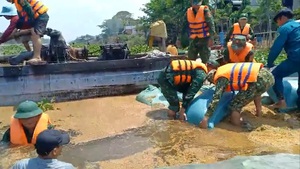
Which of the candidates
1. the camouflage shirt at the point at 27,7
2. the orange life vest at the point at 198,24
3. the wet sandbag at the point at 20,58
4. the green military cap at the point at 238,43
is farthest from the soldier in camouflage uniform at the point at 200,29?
the wet sandbag at the point at 20,58

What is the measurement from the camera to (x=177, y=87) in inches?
237

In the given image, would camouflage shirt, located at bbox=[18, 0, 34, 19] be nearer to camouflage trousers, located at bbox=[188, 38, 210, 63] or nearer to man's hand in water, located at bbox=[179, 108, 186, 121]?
camouflage trousers, located at bbox=[188, 38, 210, 63]

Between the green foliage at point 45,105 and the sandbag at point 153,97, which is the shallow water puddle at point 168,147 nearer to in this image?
the sandbag at point 153,97

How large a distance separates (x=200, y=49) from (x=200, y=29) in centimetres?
50

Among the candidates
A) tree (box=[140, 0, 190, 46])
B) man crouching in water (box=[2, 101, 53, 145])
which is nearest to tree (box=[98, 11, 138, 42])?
tree (box=[140, 0, 190, 46])

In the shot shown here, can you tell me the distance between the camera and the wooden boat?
7359 mm

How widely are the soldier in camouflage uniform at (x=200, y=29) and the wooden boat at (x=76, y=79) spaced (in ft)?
2.68

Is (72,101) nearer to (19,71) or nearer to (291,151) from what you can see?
(19,71)

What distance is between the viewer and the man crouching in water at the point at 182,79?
582cm

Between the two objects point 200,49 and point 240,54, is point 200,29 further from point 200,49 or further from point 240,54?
point 240,54

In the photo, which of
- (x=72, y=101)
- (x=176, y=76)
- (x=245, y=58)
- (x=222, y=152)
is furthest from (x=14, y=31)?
(x=222, y=152)

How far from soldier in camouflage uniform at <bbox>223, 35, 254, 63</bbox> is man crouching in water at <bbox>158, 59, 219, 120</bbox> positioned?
0.75 metres

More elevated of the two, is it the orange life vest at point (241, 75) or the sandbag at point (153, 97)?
the orange life vest at point (241, 75)

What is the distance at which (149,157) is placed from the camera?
444 cm
